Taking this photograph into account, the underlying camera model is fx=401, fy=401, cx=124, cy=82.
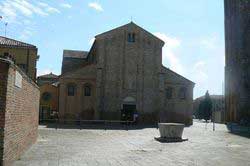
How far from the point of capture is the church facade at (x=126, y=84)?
164ft

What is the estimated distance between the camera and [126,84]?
50.7 meters

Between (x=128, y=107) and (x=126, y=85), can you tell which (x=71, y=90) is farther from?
(x=128, y=107)

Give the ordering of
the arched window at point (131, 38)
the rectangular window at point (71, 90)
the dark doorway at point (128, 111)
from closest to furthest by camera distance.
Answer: the rectangular window at point (71, 90)
the dark doorway at point (128, 111)
the arched window at point (131, 38)

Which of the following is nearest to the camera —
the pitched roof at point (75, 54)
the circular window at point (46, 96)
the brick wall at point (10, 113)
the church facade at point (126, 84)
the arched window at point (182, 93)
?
the brick wall at point (10, 113)

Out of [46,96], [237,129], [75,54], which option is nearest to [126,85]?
[46,96]

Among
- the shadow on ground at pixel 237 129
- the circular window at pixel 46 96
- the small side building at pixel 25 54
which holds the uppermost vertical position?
the small side building at pixel 25 54

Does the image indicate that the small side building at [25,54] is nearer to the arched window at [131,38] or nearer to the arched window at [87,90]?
the arched window at [87,90]

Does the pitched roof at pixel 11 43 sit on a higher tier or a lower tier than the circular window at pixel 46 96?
higher

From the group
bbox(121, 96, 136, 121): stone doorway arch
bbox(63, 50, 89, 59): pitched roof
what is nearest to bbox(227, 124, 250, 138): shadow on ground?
bbox(121, 96, 136, 121): stone doorway arch

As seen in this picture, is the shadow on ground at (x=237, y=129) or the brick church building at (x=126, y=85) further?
the brick church building at (x=126, y=85)

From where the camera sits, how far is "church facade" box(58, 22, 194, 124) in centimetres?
4984

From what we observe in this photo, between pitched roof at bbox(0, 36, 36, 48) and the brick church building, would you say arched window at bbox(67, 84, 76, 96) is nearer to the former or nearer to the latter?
the brick church building

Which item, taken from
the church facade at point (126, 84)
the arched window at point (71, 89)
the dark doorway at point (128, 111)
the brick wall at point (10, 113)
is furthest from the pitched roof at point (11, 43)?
the brick wall at point (10, 113)

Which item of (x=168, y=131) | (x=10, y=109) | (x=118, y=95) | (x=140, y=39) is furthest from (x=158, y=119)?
(x=10, y=109)
